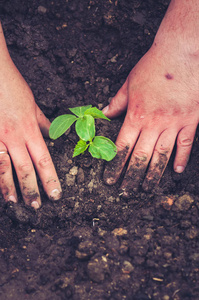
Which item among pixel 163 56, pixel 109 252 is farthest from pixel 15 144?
pixel 163 56

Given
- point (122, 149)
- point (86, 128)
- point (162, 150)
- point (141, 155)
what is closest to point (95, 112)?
point (86, 128)

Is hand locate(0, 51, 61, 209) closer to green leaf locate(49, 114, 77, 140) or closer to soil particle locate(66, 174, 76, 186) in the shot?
soil particle locate(66, 174, 76, 186)

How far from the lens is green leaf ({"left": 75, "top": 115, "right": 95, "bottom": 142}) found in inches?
80.3

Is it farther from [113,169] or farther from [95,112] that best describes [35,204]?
[95,112]

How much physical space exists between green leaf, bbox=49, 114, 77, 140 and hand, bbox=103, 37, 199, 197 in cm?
50

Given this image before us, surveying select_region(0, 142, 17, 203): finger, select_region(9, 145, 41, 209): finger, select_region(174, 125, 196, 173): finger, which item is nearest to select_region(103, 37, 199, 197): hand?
select_region(174, 125, 196, 173): finger

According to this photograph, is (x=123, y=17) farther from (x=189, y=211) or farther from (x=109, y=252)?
(x=109, y=252)

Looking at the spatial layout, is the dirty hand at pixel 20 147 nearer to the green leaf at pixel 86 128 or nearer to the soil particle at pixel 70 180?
the soil particle at pixel 70 180

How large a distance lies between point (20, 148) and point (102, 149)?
27.8 inches

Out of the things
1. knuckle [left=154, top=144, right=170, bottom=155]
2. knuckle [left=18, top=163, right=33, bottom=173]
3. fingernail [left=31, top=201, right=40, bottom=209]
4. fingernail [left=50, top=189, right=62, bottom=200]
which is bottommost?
fingernail [left=31, top=201, right=40, bottom=209]

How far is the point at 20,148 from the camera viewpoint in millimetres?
2260

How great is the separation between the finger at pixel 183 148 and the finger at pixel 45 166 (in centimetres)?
104

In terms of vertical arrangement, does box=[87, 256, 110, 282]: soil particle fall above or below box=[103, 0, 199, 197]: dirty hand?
below

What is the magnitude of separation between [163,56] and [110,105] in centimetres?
64
